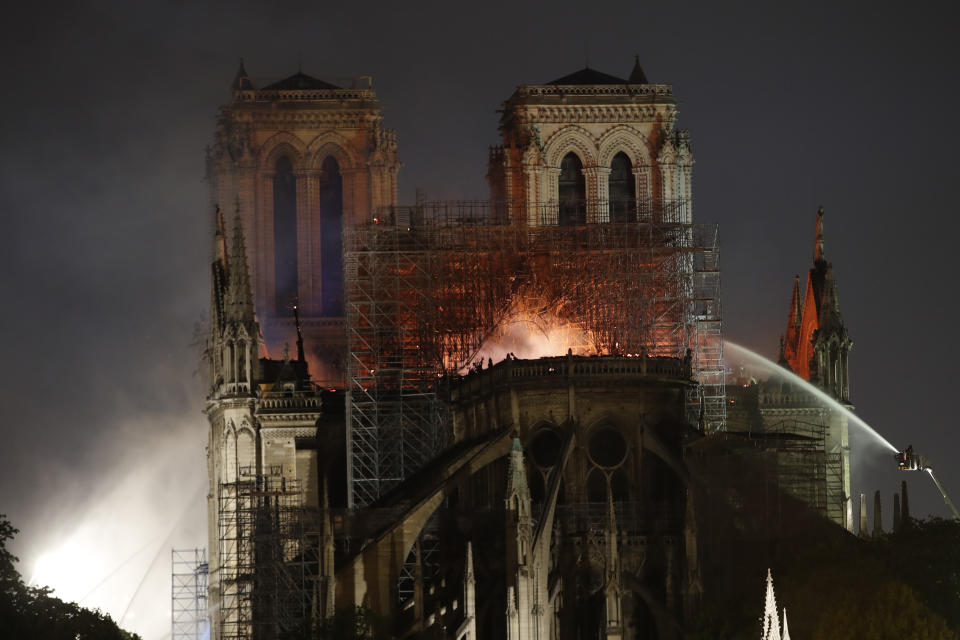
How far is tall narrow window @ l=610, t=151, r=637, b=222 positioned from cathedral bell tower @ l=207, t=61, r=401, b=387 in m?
10.1

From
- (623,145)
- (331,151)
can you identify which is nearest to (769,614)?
(623,145)

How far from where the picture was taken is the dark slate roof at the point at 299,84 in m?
114

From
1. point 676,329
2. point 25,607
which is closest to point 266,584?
point 25,607

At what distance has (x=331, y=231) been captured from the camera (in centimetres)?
11394

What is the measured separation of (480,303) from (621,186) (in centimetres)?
1090

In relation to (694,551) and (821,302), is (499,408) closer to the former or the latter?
(694,551)

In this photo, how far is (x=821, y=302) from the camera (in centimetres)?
10550

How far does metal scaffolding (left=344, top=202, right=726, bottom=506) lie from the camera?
97.6 meters

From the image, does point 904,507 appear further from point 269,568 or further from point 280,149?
point 280,149

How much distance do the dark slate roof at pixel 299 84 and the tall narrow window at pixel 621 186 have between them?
43.3ft

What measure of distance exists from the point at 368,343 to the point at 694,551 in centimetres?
1907

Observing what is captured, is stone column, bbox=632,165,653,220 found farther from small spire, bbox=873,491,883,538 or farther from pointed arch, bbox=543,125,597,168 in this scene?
small spire, bbox=873,491,883,538

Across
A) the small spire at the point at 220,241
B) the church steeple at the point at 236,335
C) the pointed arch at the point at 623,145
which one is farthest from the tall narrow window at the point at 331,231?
the pointed arch at the point at 623,145

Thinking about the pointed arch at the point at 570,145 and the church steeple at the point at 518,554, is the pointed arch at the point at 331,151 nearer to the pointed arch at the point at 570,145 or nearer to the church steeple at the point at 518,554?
the pointed arch at the point at 570,145
